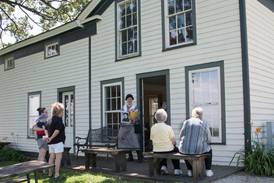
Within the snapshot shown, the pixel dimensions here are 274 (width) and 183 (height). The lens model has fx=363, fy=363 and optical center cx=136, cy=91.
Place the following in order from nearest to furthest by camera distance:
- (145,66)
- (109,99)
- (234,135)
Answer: (234,135) → (145,66) → (109,99)

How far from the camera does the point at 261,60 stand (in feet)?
32.8

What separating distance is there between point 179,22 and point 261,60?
259 cm

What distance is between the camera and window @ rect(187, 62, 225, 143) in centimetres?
947

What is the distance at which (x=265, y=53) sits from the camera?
411 inches

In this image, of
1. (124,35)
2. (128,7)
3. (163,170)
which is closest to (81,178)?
(163,170)

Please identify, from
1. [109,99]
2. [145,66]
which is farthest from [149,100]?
[145,66]

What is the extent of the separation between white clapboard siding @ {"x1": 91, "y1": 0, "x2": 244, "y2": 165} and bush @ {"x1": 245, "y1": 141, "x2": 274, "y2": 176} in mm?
479

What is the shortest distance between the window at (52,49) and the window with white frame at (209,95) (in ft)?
23.9

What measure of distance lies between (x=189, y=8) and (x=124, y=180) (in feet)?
17.3

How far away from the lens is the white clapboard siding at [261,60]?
9.37 metres

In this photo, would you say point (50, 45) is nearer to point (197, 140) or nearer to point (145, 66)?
point (145, 66)

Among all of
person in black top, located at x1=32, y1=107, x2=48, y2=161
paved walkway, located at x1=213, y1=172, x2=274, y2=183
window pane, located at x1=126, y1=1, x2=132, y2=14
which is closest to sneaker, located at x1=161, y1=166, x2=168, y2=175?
paved walkway, located at x1=213, y1=172, x2=274, y2=183

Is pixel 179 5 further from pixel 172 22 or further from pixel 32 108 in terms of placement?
pixel 32 108

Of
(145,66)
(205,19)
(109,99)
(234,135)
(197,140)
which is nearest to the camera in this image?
(197,140)
